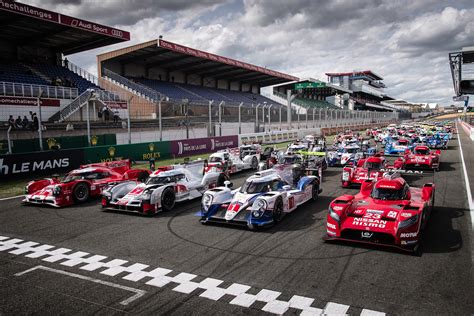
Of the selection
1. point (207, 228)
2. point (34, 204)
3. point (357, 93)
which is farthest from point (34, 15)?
point (357, 93)

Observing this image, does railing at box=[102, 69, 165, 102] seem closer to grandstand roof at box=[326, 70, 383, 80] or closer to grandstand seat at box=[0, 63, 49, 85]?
grandstand seat at box=[0, 63, 49, 85]

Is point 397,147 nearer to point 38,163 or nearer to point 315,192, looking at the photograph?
point 315,192

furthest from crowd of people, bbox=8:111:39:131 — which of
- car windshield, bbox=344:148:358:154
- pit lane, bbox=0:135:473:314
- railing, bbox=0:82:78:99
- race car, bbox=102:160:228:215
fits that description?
car windshield, bbox=344:148:358:154

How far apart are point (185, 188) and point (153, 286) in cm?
633

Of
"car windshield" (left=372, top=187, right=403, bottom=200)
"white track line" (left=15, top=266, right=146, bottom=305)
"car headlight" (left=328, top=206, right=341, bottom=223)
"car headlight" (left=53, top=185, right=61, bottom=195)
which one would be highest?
"car windshield" (left=372, top=187, right=403, bottom=200)

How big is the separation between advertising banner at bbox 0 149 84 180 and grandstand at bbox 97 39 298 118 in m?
13.1

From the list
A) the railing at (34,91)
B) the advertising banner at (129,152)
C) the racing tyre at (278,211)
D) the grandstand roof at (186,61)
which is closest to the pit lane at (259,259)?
the racing tyre at (278,211)

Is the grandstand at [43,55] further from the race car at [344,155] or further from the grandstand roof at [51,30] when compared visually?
the race car at [344,155]

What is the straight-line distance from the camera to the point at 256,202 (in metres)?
9.41

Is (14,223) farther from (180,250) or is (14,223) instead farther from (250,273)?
(250,273)

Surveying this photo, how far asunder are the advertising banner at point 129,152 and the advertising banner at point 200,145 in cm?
102

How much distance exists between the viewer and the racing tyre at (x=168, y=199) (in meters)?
11.2

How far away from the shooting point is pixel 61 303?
560 centimetres

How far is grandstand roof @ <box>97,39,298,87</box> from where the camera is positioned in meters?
42.5
